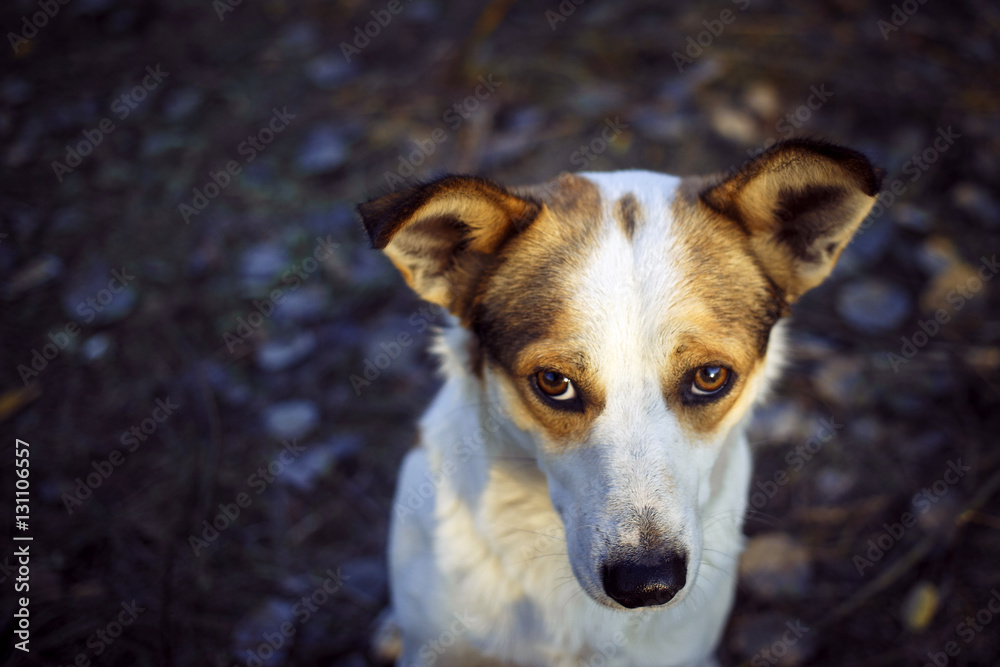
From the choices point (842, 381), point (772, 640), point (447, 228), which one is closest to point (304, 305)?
point (447, 228)

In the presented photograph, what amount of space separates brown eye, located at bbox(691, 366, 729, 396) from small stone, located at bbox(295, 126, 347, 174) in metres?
3.98

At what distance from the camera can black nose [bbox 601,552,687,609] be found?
1977 millimetres

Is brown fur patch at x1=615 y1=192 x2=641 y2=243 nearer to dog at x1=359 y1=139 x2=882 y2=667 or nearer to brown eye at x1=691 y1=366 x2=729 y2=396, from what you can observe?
dog at x1=359 y1=139 x2=882 y2=667

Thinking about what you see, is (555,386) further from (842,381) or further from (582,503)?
(842,381)

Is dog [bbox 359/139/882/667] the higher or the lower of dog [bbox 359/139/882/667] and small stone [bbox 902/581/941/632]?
the higher

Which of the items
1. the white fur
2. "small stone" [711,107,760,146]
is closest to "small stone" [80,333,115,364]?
the white fur

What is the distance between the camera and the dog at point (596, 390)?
82.0 inches

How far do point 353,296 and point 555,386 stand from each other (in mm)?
2746

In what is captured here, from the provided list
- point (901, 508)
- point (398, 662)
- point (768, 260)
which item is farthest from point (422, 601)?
point (901, 508)

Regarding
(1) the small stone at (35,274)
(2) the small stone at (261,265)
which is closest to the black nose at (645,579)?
(2) the small stone at (261,265)

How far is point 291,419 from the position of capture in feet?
13.5

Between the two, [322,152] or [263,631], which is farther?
[322,152]

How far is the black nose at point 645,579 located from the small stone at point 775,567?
1.81 meters

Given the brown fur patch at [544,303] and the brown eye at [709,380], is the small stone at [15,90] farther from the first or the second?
the brown eye at [709,380]
